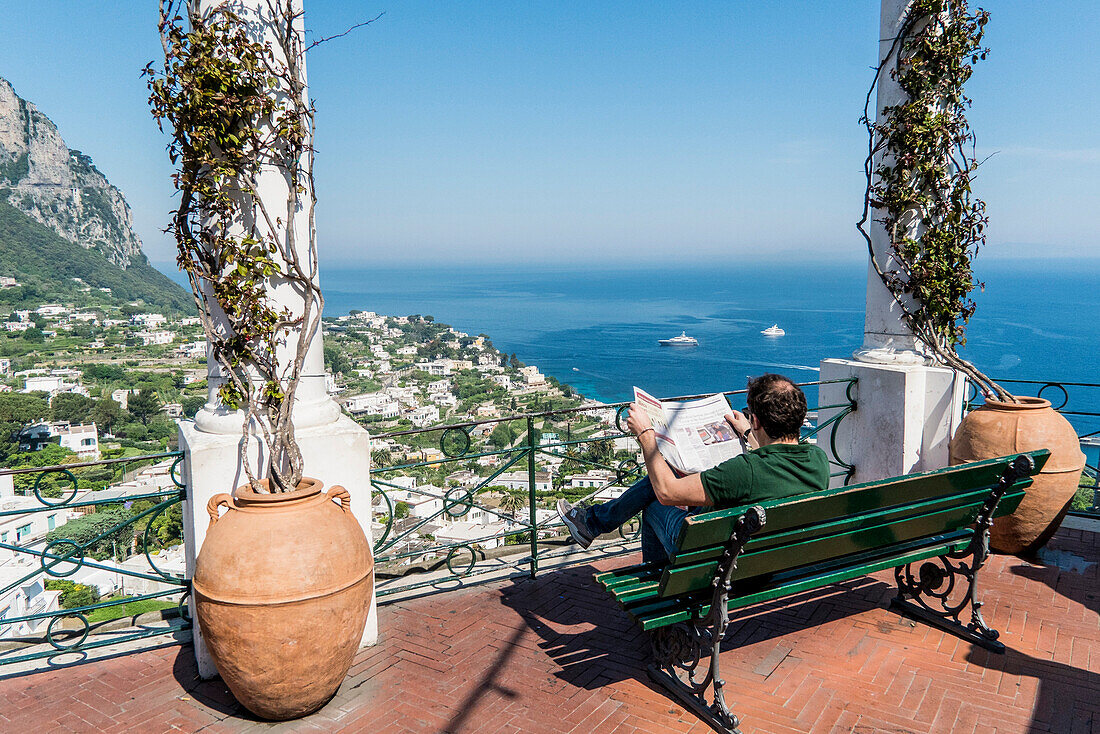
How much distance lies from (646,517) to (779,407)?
94 cm

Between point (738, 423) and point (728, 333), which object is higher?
point (738, 423)

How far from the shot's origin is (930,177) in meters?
5.06

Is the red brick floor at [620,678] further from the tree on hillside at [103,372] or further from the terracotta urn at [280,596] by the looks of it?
the tree on hillside at [103,372]

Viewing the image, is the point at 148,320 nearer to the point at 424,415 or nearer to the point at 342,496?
the point at 424,415

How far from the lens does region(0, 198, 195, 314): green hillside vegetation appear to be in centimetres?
5191

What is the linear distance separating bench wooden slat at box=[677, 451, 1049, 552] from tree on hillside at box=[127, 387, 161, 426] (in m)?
30.4

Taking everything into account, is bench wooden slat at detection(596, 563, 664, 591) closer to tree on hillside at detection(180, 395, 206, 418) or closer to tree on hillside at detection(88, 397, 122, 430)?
tree on hillside at detection(180, 395, 206, 418)

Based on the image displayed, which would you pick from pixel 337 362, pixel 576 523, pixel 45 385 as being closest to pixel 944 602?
pixel 576 523

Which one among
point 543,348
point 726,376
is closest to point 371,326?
point 543,348

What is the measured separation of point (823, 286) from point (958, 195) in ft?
553

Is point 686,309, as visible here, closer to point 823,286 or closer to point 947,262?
point 823,286

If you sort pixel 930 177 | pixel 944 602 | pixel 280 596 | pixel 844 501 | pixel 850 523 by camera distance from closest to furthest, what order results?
1. pixel 280 596
2. pixel 844 501
3. pixel 850 523
4. pixel 944 602
5. pixel 930 177

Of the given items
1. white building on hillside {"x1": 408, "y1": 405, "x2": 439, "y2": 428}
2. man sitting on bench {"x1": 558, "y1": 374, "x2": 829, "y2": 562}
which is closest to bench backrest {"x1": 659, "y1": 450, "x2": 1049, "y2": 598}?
man sitting on bench {"x1": 558, "y1": 374, "x2": 829, "y2": 562}

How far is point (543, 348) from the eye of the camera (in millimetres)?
79750
